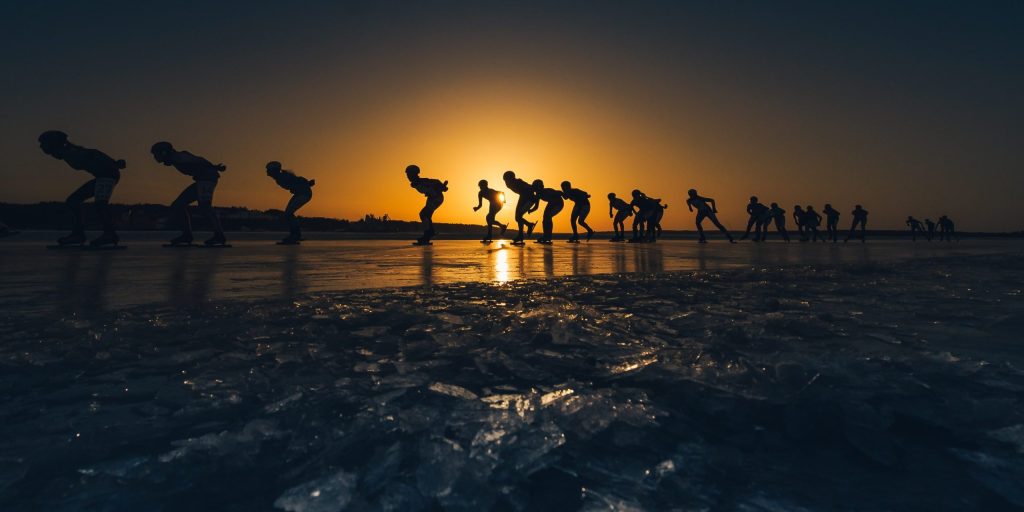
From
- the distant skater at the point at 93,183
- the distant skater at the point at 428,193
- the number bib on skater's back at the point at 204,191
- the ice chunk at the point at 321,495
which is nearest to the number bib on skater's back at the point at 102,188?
the distant skater at the point at 93,183

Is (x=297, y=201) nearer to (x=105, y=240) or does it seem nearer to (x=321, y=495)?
(x=105, y=240)

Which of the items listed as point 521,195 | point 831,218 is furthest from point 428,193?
point 831,218

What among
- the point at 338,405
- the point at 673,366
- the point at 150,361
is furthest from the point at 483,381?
the point at 150,361

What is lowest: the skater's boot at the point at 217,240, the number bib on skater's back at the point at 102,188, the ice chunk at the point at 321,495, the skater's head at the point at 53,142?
the ice chunk at the point at 321,495

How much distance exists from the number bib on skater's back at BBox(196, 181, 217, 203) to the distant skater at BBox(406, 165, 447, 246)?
5.24 metres

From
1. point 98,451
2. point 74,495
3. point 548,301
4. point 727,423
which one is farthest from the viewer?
point 548,301

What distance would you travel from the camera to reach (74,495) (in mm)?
1064

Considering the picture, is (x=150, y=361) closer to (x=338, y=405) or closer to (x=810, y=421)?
(x=338, y=405)

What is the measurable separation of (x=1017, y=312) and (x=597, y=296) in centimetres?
285

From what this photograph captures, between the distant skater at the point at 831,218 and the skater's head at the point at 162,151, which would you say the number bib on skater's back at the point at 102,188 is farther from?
the distant skater at the point at 831,218

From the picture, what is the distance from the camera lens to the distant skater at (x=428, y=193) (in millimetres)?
15078

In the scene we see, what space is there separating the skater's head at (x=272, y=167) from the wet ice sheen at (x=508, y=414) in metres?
12.3

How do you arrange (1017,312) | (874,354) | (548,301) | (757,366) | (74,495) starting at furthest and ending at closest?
(548,301), (1017,312), (874,354), (757,366), (74,495)

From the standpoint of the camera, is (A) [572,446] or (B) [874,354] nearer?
(A) [572,446]
